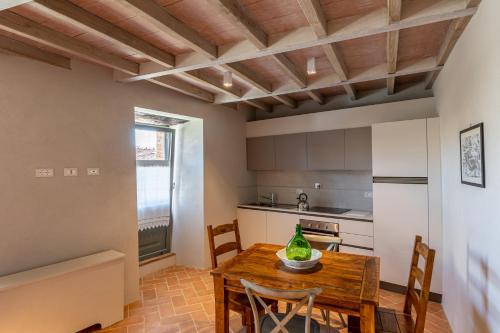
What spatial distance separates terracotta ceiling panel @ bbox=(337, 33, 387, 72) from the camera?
8.01ft

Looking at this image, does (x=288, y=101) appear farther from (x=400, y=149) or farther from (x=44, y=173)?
(x=44, y=173)

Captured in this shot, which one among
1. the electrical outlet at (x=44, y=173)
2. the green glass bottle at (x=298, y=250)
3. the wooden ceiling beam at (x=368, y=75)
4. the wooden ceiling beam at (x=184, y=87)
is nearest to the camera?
the green glass bottle at (x=298, y=250)

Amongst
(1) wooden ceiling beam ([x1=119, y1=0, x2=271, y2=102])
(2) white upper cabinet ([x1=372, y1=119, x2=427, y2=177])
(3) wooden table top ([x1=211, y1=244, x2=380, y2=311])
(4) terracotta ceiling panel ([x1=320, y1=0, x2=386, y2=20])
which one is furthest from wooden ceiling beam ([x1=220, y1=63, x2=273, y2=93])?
(3) wooden table top ([x1=211, y1=244, x2=380, y2=311])

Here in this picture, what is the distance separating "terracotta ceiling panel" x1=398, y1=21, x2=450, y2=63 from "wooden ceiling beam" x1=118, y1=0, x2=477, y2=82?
0.45 metres

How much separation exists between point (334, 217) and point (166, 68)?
108 inches

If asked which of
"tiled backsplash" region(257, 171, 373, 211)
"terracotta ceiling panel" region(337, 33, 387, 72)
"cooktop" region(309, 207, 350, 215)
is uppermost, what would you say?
"terracotta ceiling panel" region(337, 33, 387, 72)

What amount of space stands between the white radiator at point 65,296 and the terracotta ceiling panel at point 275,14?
2.55 metres

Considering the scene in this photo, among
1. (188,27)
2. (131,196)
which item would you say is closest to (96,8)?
(188,27)

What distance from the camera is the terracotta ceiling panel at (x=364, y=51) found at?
2441 millimetres

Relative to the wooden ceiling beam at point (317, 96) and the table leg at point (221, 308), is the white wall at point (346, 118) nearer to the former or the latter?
the wooden ceiling beam at point (317, 96)

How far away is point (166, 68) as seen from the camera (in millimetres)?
2725

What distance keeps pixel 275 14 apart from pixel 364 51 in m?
1.14

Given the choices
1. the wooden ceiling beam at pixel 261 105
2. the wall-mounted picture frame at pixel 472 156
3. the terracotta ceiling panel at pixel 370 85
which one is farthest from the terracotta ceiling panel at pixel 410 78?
the wooden ceiling beam at pixel 261 105

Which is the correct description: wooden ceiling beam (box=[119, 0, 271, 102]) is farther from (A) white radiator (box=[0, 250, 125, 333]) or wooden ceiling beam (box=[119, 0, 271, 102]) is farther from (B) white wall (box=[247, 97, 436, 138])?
(A) white radiator (box=[0, 250, 125, 333])
